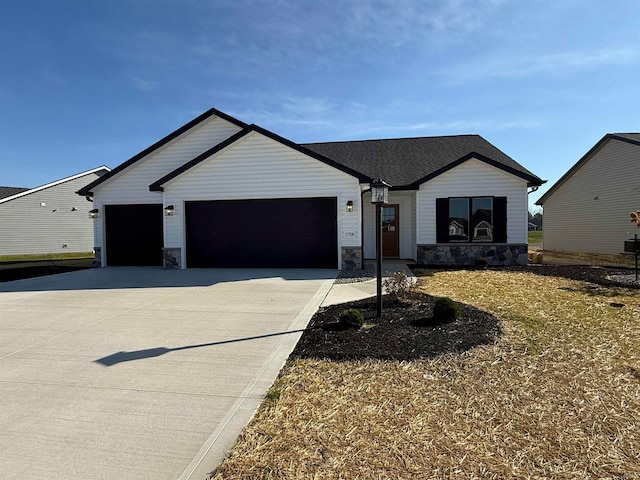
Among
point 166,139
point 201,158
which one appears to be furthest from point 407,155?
point 166,139

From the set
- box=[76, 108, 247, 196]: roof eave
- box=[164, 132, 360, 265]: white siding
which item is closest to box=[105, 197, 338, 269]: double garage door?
box=[164, 132, 360, 265]: white siding

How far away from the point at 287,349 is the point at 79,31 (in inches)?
452

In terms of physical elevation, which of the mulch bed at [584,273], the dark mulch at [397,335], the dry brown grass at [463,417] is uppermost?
the mulch bed at [584,273]

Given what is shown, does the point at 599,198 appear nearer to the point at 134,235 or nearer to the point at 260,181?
the point at 260,181

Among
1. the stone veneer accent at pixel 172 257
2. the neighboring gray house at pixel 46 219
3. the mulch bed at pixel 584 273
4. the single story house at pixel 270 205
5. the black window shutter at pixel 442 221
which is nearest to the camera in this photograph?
the mulch bed at pixel 584 273

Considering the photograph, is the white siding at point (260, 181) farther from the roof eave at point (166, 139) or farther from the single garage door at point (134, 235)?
the roof eave at point (166, 139)

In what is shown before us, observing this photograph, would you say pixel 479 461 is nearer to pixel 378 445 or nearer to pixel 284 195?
pixel 378 445

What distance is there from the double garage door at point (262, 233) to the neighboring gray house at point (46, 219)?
16.4 meters

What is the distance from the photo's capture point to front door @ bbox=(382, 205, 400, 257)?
14.5m

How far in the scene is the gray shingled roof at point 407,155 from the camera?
1365cm

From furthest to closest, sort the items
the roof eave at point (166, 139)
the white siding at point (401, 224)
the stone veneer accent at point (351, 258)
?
the white siding at point (401, 224) < the roof eave at point (166, 139) < the stone veneer accent at point (351, 258)

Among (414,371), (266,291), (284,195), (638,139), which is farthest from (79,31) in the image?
(638,139)

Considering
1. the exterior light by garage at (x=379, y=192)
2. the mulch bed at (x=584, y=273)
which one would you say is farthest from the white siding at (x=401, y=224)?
the exterior light by garage at (x=379, y=192)

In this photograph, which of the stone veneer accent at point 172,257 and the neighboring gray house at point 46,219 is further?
the neighboring gray house at point 46,219
